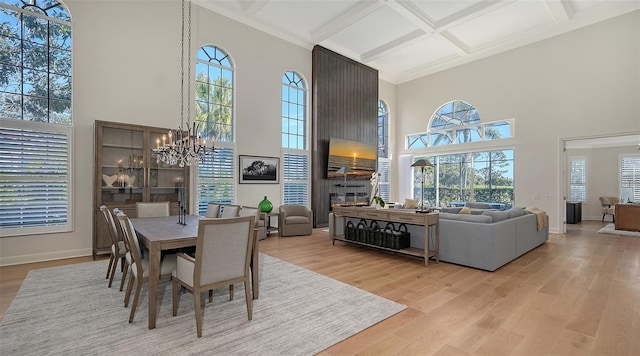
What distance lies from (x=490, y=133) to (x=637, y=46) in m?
3.24

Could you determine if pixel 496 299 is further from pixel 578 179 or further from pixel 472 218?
pixel 578 179

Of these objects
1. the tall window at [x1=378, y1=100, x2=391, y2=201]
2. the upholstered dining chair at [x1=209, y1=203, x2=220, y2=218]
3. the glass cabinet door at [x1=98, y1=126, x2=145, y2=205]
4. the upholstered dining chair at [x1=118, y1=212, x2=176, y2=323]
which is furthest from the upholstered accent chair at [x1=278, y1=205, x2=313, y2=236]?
the tall window at [x1=378, y1=100, x2=391, y2=201]

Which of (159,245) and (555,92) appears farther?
(555,92)

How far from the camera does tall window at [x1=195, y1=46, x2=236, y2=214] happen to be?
628cm

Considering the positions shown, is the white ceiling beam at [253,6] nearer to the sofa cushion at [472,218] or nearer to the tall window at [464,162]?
the sofa cushion at [472,218]

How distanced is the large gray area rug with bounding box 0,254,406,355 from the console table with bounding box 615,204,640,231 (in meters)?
8.31

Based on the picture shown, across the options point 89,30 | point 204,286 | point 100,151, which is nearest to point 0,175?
point 100,151

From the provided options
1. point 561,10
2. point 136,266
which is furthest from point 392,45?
point 136,266

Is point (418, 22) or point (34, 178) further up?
point (418, 22)

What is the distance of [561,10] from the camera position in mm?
6434

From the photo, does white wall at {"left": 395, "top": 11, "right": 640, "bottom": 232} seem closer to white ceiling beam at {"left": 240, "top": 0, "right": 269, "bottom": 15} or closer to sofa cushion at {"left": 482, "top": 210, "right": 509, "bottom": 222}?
sofa cushion at {"left": 482, "top": 210, "right": 509, "bottom": 222}

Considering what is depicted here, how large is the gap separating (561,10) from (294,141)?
21.8 ft

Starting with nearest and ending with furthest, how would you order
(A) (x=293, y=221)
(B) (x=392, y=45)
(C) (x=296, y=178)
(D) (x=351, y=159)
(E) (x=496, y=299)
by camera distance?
(E) (x=496, y=299)
(A) (x=293, y=221)
(C) (x=296, y=178)
(B) (x=392, y=45)
(D) (x=351, y=159)

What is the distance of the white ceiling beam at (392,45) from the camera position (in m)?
7.59
